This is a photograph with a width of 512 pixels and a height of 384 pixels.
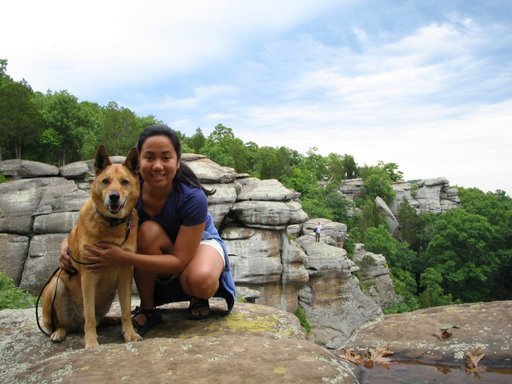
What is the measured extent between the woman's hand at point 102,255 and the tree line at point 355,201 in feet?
99.2

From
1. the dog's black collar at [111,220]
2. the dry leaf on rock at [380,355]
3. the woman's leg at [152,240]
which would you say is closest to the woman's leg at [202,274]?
the woman's leg at [152,240]

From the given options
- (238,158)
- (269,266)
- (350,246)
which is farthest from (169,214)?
(238,158)

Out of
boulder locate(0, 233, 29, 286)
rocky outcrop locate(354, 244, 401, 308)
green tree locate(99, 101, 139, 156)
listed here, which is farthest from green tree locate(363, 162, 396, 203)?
boulder locate(0, 233, 29, 286)

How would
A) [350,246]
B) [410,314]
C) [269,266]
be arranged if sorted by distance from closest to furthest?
[410,314] < [269,266] < [350,246]

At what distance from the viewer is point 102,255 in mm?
3686

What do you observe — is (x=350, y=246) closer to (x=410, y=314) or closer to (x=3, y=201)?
(x=3, y=201)

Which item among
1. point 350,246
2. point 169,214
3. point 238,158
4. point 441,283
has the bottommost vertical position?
point 441,283

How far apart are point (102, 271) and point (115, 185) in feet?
2.61

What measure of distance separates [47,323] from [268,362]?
8.31 ft

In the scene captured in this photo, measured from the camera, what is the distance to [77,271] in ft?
12.9

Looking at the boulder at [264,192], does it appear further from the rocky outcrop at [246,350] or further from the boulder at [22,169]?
the rocky outcrop at [246,350]

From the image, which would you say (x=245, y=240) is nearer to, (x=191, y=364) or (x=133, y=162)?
(x=133, y=162)

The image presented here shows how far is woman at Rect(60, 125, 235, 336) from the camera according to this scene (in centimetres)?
393

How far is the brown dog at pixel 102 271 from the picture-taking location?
3.74 metres
